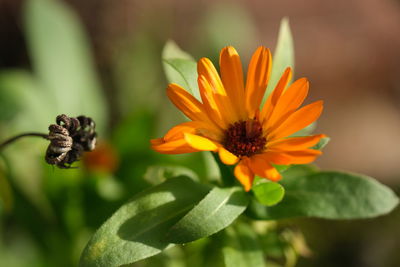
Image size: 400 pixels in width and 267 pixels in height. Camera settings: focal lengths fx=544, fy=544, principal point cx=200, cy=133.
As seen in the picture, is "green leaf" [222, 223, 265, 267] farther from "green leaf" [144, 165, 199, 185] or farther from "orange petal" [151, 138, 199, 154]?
"orange petal" [151, 138, 199, 154]

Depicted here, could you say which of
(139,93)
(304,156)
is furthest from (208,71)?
(139,93)

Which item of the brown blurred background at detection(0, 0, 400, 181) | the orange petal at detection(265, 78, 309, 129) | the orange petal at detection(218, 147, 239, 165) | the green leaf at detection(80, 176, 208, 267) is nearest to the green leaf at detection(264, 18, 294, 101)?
the orange petal at detection(265, 78, 309, 129)

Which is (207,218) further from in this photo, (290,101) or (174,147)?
(290,101)

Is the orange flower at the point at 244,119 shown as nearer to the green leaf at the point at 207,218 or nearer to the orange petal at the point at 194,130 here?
the orange petal at the point at 194,130

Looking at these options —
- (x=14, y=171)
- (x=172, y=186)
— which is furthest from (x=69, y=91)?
(x=172, y=186)

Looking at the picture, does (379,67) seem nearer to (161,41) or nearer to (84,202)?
(161,41)

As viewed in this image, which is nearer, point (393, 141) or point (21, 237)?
point (21, 237)

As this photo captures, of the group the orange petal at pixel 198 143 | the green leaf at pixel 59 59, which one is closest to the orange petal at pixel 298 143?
the orange petal at pixel 198 143

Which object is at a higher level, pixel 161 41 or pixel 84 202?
pixel 161 41
